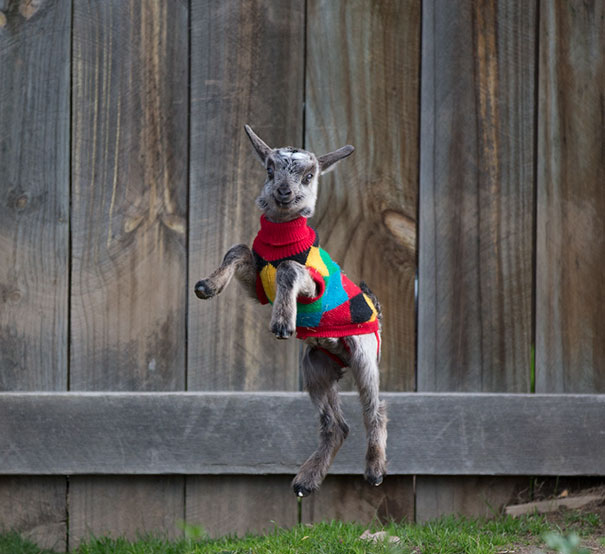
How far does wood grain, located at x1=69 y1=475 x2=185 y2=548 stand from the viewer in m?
3.61

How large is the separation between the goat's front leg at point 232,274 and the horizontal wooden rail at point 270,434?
5.30ft

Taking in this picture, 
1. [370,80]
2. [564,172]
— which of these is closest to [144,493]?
[370,80]

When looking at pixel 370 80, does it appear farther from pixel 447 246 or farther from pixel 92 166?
pixel 92 166

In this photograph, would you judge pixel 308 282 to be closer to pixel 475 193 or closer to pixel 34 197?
pixel 475 193

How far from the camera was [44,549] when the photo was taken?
3.61 m

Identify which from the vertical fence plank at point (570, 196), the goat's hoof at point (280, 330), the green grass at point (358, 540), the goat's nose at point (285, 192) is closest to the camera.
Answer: the goat's hoof at point (280, 330)

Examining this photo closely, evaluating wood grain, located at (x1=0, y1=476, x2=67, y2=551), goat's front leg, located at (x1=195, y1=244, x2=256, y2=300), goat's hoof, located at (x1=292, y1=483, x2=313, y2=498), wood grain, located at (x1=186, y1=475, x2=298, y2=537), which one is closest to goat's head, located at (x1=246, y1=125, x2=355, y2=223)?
goat's front leg, located at (x1=195, y1=244, x2=256, y2=300)

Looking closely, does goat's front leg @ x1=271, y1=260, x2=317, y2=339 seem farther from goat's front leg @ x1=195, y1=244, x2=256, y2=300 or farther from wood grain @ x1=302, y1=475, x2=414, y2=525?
wood grain @ x1=302, y1=475, x2=414, y2=525

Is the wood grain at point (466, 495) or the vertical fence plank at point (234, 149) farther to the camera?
the wood grain at point (466, 495)

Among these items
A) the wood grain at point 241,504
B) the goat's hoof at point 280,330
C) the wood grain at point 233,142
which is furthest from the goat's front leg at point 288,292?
the wood grain at point 241,504

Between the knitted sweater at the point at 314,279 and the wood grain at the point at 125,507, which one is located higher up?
the knitted sweater at the point at 314,279

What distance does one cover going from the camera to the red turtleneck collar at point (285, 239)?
189 cm

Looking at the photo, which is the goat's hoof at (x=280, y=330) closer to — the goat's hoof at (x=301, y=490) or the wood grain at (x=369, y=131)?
the goat's hoof at (x=301, y=490)

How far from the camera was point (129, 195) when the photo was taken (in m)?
3.54
